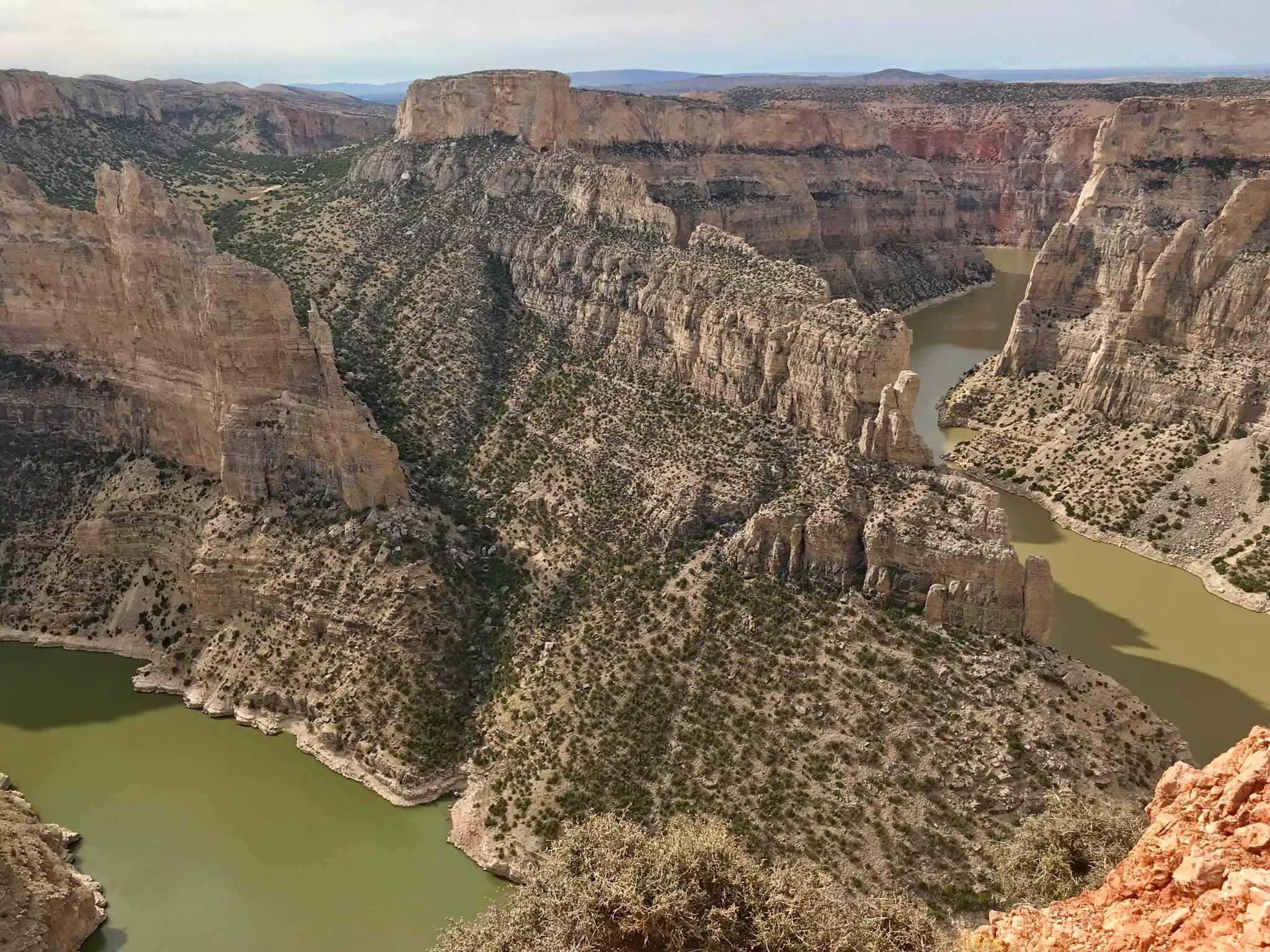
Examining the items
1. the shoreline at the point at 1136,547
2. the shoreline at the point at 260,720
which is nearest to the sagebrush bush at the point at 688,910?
the shoreline at the point at 260,720

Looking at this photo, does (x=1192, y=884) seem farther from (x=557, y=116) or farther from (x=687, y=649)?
(x=557, y=116)

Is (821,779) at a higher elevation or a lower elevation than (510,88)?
lower

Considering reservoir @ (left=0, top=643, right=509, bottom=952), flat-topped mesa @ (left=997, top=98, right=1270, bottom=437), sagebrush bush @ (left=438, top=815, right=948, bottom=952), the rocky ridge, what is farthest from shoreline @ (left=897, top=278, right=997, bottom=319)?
sagebrush bush @ (left=438, top=815, right=948, bottom=952)

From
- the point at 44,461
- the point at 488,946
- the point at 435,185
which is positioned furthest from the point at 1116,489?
the point at 44,461

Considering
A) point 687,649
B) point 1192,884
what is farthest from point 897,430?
point 1192,884

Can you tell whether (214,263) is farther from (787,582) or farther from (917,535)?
(917,535)

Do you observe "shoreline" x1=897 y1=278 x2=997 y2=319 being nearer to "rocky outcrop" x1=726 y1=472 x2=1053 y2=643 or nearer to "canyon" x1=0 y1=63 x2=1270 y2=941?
"canyon" x1=0 y1=63 x2=1270 y2=941
